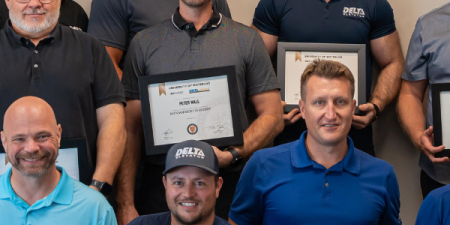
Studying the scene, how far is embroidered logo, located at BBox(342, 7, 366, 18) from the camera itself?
11.0 feet

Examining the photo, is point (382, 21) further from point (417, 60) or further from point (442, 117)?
point (442, 117)

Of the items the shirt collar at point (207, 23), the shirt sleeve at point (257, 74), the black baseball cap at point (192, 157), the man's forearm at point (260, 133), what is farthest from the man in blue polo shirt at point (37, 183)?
the shirt sleeve at point (257, 74)

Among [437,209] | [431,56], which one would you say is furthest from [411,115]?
[437,209]

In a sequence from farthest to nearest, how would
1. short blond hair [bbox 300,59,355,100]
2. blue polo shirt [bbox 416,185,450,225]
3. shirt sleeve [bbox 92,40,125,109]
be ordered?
shirt sleeve [bbox 92,40,125,109], short blond hair [bbox 300,59,355,100], blue polo shirt [bbox 416,185,450,225]

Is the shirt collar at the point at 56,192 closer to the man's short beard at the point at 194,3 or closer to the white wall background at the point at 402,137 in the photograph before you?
the man's short beard at the point at 194,3

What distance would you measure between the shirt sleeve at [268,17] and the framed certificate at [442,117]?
42.2 inches

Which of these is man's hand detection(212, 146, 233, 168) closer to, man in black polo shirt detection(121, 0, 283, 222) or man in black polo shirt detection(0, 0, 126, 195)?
man in black polo shirt detection(121, 0, 283, 222)

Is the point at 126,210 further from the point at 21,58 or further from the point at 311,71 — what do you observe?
the point at 311,71

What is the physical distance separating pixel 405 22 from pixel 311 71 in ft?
5.83

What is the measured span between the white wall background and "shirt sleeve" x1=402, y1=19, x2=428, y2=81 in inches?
18.2

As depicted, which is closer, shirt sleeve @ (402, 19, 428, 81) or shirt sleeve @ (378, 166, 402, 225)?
shirt sleeve @ (378, 166, 402, 225)

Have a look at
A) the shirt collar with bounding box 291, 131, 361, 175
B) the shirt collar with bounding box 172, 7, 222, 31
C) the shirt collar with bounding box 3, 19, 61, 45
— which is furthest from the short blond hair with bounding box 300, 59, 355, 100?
the shirt collar with bounding box 3, 19, 61, 45

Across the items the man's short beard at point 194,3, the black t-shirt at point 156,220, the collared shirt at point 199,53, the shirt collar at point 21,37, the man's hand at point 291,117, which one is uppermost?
the man's short beard at point 194,3

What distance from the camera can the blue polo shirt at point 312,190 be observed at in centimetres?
221
